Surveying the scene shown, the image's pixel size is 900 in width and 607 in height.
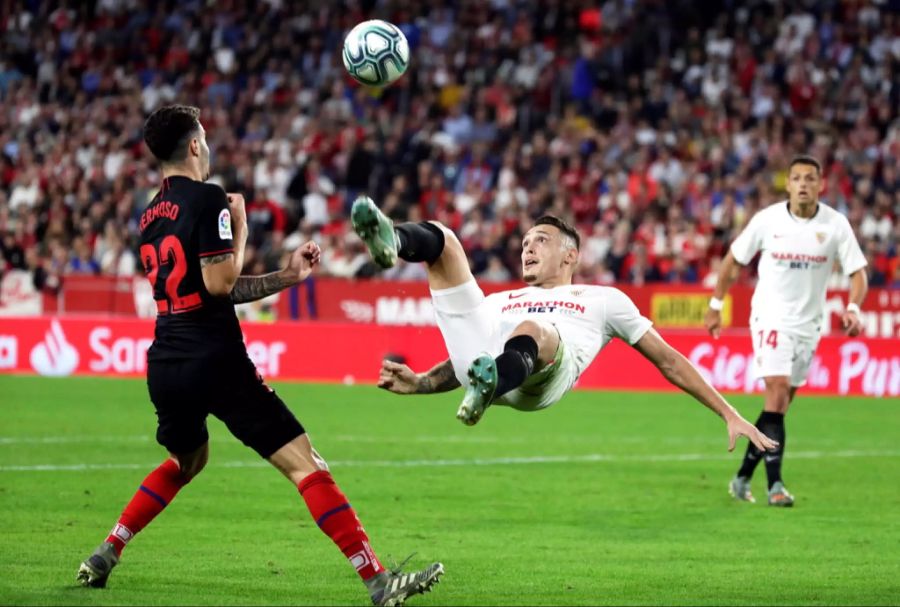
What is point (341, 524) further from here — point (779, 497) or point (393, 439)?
point (393, 439)

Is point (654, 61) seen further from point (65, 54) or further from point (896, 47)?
point (65, 54)

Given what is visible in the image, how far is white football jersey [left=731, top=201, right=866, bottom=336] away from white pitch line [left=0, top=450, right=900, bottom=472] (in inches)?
108

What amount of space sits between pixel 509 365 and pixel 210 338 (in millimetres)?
1529

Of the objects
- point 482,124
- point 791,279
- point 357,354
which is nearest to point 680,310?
point 357,354

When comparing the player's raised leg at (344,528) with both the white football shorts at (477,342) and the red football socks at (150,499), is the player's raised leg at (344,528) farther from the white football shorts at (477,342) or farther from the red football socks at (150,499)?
the white football shorts at (477,342)

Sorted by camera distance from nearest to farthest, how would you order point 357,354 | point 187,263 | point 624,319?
point 187,263, point 624,319, point 357,354

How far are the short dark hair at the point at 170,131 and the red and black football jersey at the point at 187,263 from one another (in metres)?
0.14

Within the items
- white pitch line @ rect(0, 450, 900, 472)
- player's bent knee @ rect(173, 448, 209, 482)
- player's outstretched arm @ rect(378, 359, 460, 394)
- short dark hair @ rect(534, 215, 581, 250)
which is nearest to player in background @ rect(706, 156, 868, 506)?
white pitch line @ rect(0, 450, 900, 472)

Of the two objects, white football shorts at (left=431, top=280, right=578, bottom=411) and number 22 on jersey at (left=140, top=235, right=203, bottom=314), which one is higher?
number 22 on jersey at (left=140, top=235, right=203, bottom=314)

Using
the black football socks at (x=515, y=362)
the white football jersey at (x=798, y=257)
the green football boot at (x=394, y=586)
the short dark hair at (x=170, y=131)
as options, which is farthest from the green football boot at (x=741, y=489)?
the short dark hair at (x=170, y=131)

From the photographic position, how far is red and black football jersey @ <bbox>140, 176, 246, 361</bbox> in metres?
7.49

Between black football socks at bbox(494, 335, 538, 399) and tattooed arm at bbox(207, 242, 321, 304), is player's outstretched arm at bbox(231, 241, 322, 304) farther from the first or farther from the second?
black football socks at bbox(494, 335, 538, 399)

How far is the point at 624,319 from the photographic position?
8.94 m

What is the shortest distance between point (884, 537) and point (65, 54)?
2916cm
